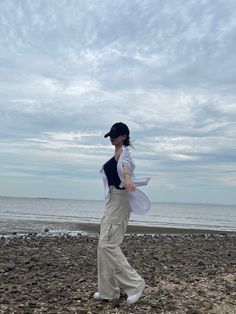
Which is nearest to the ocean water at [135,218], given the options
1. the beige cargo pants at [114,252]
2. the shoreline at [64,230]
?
the shoreline at [64,230]

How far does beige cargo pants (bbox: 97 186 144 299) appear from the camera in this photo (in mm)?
5961

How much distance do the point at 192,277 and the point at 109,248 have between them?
320 cm

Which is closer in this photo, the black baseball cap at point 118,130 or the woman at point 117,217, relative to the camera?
the woman at point 117,217

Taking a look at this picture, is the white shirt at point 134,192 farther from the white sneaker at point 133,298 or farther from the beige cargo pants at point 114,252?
the white sneaker at point 133,298

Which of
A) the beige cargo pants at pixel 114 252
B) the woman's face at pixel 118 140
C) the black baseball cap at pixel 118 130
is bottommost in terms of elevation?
the beige cargo pants at pixel 114 252

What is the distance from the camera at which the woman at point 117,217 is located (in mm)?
5953

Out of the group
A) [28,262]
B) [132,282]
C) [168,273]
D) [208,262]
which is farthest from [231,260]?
[132,282]

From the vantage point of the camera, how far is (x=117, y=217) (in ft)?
19.7

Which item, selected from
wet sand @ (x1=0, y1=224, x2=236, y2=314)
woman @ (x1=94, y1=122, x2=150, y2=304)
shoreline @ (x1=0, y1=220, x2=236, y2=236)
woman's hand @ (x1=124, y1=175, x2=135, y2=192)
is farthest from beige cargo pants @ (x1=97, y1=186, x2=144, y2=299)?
shoreline @ (x1=0, y1=220, x2=236, y2=236)

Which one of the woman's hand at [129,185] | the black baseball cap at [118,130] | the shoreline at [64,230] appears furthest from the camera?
the shoreline at [64,230]

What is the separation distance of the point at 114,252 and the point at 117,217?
0.47m

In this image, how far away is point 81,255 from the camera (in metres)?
11.7

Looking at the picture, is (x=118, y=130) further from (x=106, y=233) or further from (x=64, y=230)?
(x=64, y=230)

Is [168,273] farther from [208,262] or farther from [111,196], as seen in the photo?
[111,196]
